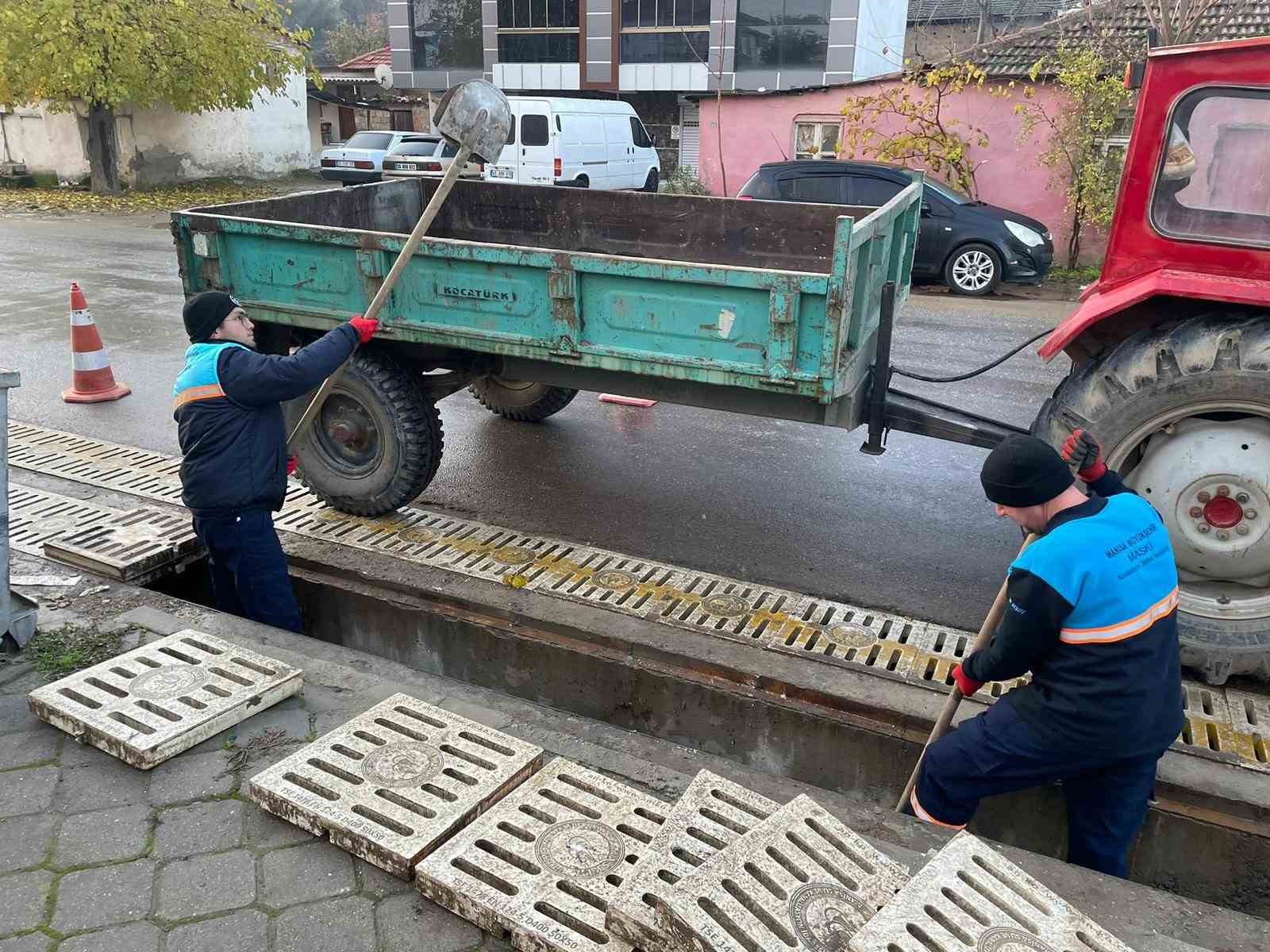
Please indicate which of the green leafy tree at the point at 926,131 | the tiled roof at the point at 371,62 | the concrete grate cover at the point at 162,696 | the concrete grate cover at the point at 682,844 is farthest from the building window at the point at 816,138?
the tiled roof at the point at 371,62

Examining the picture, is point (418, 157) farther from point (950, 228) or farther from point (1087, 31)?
point (1087, 31)

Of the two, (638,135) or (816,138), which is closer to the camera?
(816,138)

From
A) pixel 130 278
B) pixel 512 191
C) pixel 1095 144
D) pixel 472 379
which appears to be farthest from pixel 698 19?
pixel 472 379

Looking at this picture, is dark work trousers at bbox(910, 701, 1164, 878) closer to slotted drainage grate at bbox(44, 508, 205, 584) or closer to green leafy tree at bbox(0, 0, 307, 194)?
slotted drainage grate at bbox(44, 508, 205, 584)

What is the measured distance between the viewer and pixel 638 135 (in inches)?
787

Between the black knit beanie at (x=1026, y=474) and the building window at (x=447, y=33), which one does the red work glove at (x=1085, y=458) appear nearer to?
the black knit beanie at (x=1026, y=474)

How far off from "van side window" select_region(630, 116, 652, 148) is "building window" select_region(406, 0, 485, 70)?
10.3 meters

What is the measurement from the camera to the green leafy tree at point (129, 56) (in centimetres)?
1814

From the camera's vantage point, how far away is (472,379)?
5309 mm

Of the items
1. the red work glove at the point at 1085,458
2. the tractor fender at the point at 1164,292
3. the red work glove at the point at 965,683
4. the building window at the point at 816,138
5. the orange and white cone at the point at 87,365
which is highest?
the building window at the point at 816,138

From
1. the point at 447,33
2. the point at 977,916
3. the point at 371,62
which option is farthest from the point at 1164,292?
the point at 371,62

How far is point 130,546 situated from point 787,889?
142 inches

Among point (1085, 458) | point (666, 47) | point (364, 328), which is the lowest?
point (1085, 458)

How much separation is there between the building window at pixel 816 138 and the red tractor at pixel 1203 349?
12.5 m
